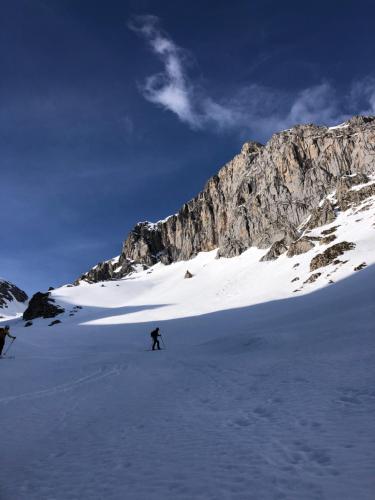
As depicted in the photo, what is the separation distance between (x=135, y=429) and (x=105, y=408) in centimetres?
242

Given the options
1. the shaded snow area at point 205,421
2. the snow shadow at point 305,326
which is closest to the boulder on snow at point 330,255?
the snow shadow at point 305,326

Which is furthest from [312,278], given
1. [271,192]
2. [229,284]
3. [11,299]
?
[11,299]

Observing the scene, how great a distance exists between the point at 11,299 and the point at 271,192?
13423 centimetres

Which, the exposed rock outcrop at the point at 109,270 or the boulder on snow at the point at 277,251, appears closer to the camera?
the boulder on snow at the point at 277,251

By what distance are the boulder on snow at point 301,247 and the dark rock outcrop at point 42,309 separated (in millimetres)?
50360

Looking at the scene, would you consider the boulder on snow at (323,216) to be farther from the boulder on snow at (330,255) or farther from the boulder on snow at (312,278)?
the boulder on snow at (312,278)

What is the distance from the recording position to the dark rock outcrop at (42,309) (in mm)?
79625

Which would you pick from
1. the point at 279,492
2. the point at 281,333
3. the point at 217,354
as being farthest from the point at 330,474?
the point at 281,333

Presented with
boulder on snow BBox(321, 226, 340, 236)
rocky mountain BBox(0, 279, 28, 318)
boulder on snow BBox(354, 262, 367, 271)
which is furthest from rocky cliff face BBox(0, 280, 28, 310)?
boulder on snow BBox(354, 262, 367, 271)

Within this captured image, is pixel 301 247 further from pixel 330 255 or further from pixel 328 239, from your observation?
pixel 330 255

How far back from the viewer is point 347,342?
622 inches

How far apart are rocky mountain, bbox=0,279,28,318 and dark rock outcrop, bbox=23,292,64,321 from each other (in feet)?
279

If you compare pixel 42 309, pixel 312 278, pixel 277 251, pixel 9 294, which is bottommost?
pixel 312 278

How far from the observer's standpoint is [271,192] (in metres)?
124
